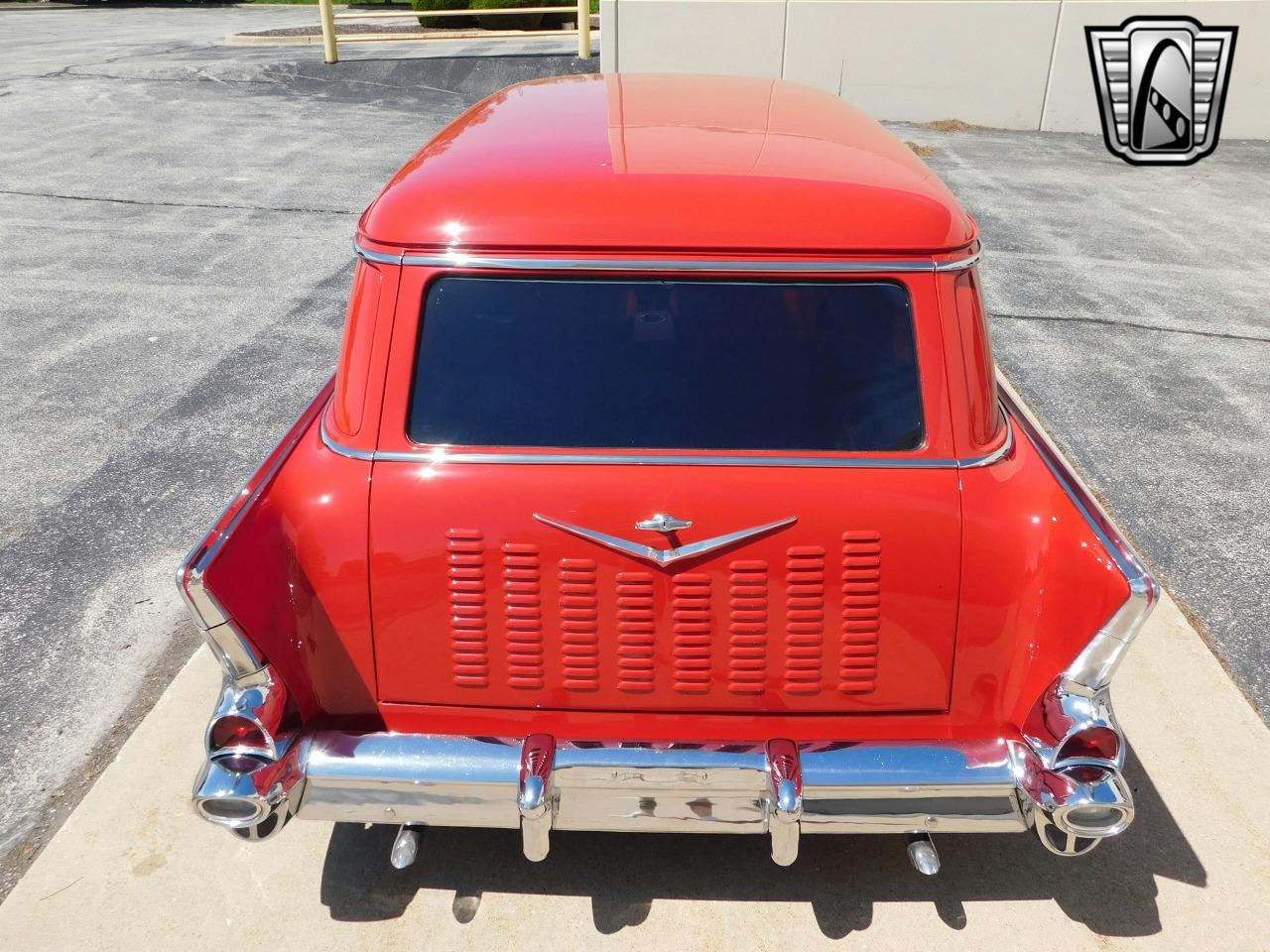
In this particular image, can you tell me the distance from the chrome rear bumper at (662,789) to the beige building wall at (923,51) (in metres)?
12.9

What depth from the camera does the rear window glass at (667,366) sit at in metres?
2.51

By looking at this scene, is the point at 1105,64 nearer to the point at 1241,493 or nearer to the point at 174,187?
the point at 1241,493

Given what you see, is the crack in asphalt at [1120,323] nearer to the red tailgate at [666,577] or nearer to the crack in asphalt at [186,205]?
the red tailgate at [666,577]

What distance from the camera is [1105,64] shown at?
44.8 ft

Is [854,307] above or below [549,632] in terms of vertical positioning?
above

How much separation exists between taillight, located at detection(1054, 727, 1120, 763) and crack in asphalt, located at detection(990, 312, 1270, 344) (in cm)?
539

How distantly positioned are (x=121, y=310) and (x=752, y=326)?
6.11 meters

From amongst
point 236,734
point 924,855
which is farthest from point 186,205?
point 924,855

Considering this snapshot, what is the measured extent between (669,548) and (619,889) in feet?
3.52

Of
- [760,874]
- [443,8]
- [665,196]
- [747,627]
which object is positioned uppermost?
[665,196]

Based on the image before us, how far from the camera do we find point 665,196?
98.0 inches

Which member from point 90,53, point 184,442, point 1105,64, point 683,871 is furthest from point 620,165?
point 90,53

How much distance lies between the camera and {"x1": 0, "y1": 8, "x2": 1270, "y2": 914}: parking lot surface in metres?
3.91

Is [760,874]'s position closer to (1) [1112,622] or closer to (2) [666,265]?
(1) [1112,622]
